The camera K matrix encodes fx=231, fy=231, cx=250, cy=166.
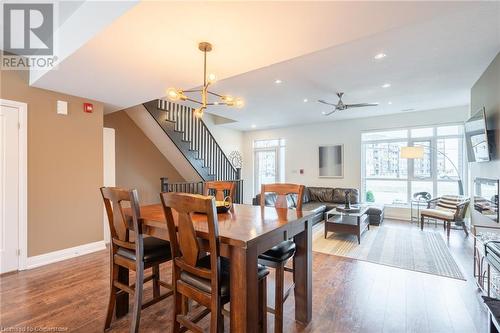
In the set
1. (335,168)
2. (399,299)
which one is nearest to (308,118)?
(335,168)

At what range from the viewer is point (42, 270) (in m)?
2.92

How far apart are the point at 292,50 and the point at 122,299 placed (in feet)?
9.05

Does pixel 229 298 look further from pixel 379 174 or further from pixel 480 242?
pixel 379 174

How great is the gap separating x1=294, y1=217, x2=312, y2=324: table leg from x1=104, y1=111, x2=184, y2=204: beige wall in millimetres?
4582

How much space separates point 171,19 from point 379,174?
20.8ft

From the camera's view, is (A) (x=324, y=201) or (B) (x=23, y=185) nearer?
(B) (x=23, y=185)

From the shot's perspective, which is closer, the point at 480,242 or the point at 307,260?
the point at 307,260

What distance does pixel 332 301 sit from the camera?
2.25 m

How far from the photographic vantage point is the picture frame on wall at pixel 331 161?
22.1 feet

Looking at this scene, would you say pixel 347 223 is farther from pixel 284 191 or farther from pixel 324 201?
pixel 284 191

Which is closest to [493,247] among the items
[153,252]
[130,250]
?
[153,252]

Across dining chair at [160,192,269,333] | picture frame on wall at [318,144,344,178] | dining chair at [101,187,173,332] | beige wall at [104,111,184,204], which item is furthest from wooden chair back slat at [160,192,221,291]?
picture frame on wall at [318,144,344,178]

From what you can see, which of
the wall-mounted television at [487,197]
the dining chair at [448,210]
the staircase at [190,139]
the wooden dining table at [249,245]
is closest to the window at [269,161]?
the staircase at [190,139]

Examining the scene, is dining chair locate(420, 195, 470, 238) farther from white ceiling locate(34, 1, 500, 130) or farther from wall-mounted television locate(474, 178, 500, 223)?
white ceiling locate(34, 1, 500, 130)
